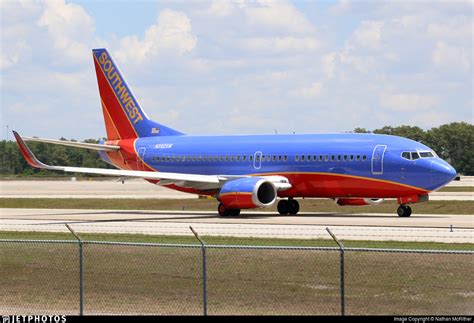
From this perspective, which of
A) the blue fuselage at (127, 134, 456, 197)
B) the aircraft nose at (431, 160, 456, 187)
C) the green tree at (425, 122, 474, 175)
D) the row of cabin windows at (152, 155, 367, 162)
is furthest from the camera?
the green tree at (425, 122, 474, 175)

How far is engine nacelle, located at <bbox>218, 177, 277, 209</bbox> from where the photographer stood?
151 ft

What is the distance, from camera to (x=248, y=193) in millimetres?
45875

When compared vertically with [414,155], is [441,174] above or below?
below

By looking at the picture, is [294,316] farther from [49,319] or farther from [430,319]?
[49,319]

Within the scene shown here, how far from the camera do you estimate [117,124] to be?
5734 centimetres

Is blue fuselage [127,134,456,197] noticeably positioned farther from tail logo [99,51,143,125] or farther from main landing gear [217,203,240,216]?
main landing gear [217,203,240,216]

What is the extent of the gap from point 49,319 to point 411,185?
2865 cm

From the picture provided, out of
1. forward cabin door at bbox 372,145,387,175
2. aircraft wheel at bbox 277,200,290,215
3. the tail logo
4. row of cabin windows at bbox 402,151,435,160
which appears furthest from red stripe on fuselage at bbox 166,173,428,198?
the tail logo

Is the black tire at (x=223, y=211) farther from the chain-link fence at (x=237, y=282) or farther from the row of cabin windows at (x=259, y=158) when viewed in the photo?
the chain-link fence at (x=237, y=282)

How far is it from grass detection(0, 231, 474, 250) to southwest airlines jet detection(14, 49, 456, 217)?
1037 centimetres

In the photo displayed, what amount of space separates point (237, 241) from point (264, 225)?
26.8 feet

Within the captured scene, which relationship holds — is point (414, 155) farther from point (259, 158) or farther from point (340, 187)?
point (259, 158)

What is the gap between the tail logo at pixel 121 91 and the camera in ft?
186
